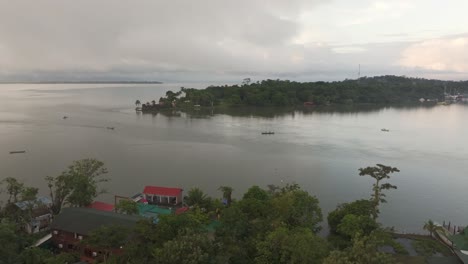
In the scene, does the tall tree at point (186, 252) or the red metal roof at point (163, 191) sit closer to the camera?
the tall tree at point (186, 252)

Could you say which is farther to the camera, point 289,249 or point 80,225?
point 80,225

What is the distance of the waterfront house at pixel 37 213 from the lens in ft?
40.0

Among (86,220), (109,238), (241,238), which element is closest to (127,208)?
(86,220)

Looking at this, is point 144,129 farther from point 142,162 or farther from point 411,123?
point 411,123

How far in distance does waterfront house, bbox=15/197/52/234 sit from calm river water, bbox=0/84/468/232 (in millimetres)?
3330

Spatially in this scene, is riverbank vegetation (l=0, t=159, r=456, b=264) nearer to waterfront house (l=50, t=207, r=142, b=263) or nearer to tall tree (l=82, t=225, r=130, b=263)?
tall tree (l=82, t=225, r=130, b=263)

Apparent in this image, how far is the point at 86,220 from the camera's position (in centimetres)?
1148

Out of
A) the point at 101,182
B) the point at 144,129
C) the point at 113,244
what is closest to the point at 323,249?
the point at 113,244

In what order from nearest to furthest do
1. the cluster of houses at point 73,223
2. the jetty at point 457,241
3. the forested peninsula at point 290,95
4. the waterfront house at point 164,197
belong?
1. the jetty at point 457,241
2. the cluster of houses at point 73,223
3. the waterfront house at point 164,197
4. the forested peninsula at point 290,95

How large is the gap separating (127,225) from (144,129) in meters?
27.9

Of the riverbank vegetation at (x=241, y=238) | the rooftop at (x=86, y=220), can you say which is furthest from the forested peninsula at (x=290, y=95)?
the riverbank vegetation at (x=241, y=238)

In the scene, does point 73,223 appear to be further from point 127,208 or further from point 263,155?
point 263,155

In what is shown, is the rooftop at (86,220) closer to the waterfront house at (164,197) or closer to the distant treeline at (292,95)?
the waterfront house at (164,197)

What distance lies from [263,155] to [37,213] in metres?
16.4
